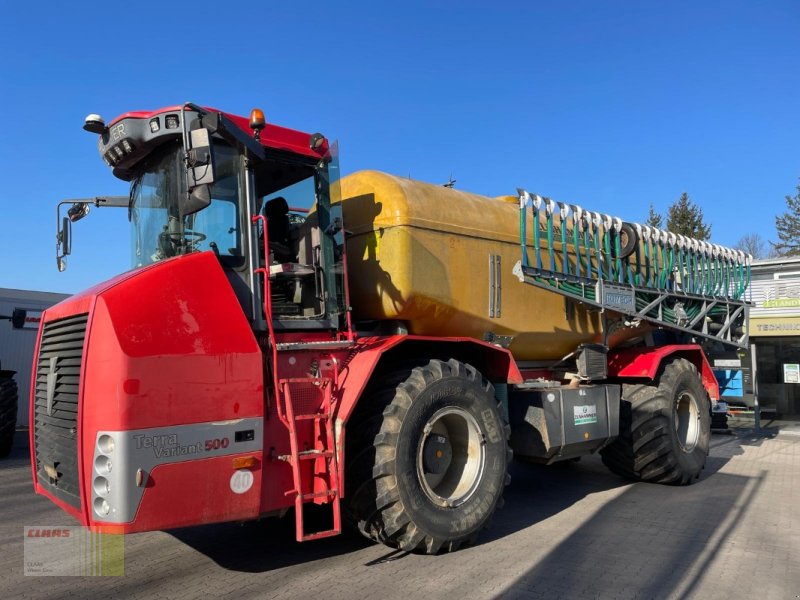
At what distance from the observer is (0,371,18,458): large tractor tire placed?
413 inches

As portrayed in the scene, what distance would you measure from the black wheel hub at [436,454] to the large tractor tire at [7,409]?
8553 millimetres

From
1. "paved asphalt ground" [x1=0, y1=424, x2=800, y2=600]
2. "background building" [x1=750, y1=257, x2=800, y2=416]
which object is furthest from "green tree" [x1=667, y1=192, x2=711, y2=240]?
"paved asphalt ground" [x1=0, y1=424, x2=800, y2=600]

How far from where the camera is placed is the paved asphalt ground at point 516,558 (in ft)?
14.5

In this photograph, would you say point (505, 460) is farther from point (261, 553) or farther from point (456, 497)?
point (261, 553)

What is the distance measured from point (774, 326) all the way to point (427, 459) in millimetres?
11966

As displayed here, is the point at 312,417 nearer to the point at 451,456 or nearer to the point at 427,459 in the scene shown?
the point at 427,459

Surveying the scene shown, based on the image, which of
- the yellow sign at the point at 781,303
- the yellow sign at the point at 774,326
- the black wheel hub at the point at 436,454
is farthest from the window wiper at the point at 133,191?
the yellow sign at the point at 781,303

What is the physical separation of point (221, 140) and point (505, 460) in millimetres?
3544

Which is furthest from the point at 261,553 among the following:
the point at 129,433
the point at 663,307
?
the point at 663,307

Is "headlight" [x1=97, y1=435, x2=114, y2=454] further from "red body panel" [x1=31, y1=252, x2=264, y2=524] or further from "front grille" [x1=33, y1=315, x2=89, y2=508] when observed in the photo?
"front grille" [x1=33, y1=315, x2=89, y2=508]

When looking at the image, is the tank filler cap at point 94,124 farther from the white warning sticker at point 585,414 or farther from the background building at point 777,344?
the background building at point 777,344

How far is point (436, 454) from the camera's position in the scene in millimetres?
5297

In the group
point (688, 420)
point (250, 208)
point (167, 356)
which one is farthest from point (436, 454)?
point (688, 420)

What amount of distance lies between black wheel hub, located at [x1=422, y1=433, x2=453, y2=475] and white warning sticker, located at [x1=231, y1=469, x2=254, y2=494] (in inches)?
59.1
